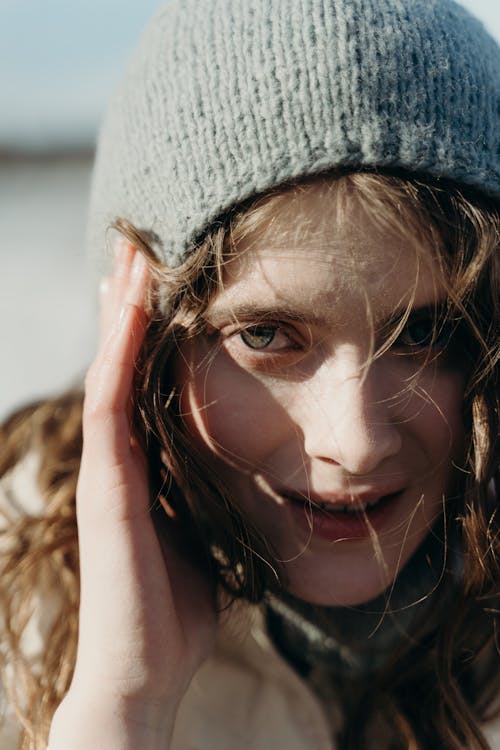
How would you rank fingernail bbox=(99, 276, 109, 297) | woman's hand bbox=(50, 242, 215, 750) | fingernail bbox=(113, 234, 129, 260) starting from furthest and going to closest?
fingernail bbox=(99, 276, 109, 297)
fingernail bbox=(113, 234, 129, 260)
woman's hand bbox=(50, 242, 215, 750)

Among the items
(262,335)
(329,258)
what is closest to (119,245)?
(262,335)

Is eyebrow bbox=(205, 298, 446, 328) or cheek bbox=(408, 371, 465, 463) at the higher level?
eyebrow bbox=(205, 298, 446, 328)

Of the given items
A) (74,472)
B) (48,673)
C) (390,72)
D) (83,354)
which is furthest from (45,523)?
(83,354)

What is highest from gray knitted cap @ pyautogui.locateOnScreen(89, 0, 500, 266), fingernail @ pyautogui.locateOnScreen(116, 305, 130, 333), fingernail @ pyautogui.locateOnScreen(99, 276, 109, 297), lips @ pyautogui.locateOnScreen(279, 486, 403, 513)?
gray knitted cap @ pyautogui.locateOnScreen(89, 0, 500, 266)

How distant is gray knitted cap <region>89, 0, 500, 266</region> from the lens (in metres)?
1.19

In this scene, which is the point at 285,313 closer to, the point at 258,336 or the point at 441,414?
the point at 258,336

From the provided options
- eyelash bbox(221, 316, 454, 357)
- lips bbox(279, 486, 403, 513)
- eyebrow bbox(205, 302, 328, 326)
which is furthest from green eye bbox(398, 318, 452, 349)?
lips bbox(279, 486, 403, 513)

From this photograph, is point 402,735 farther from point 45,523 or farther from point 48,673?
point 45,523

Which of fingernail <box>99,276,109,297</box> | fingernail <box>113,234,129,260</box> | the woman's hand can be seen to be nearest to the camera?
the woman's hand

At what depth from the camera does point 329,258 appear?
1207mm

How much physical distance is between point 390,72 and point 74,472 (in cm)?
114

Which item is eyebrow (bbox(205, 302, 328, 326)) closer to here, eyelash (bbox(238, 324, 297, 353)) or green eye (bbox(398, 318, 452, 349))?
eyelash (bbox(238, 324, 297, 353))

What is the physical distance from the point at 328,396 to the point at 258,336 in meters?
0.16

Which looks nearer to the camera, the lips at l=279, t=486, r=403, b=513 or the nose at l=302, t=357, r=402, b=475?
the nose at l=302, t=357, r=402, b=475
